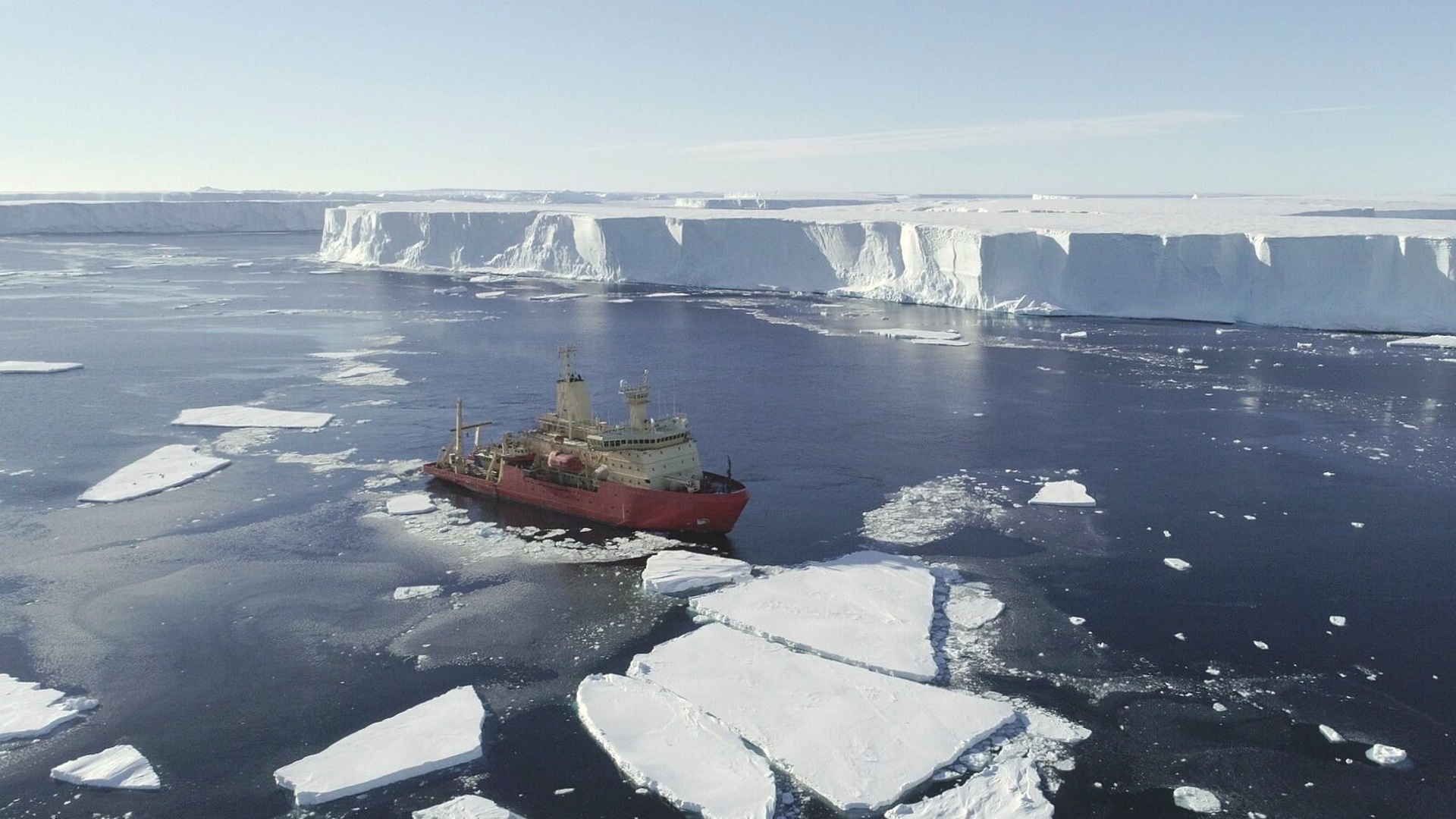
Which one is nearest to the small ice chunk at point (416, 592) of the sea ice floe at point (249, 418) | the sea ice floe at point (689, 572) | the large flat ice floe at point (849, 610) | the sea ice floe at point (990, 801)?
the sea ice floe at point (689, 572)

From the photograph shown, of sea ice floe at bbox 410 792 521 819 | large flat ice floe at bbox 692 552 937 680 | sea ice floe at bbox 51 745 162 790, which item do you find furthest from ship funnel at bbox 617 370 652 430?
sea ice floe at bbox 51 745 162 790

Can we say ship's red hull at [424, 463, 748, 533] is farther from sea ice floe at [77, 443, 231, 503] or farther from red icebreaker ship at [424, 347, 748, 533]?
sea ice floe at [77, 443, 231, 503]

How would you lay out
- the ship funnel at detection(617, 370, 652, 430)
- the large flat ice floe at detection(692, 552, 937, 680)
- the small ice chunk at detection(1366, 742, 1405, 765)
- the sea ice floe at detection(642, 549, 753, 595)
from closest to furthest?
the small ice chunk at detection(1366, 742, 1405, 765) → the large flat ice floe at detection(692, 552, 937, 680) → the sea ice floe at detection(642, 549, 753, 595) → the ship funnel at detection(617, 370, 652, 430)

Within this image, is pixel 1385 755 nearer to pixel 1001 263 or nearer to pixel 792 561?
pixel 792 561

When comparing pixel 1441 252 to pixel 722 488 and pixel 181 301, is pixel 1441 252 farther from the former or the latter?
pixel 181 301

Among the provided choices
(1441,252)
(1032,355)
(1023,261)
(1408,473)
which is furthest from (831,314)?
(1408,473)

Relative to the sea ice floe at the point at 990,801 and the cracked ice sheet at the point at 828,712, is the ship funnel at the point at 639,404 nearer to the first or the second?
the cracked ice sheet at the point at 828,712

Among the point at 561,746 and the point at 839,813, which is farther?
the point at 561,746
